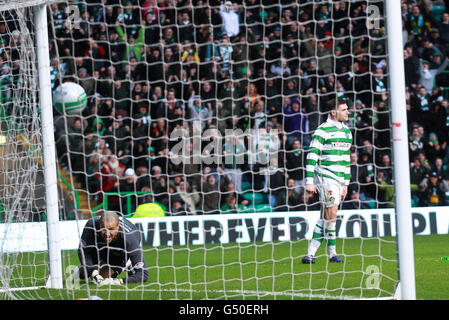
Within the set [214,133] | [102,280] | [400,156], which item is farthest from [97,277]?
[214,133]

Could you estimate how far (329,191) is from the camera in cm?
845

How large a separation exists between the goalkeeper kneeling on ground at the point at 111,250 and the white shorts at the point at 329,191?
2.17m

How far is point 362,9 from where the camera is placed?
13.8 meters

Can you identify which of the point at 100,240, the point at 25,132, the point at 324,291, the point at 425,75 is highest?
the point at 425,75

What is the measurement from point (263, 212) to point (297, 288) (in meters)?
5.59

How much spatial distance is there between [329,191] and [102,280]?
8.69ft

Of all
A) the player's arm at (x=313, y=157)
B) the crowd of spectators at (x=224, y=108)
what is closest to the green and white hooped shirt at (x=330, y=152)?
the player's arm at (x=313, y=157)

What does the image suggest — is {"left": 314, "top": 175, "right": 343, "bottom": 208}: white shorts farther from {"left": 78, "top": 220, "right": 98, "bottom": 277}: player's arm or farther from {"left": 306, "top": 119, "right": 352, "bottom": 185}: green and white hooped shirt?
{"left": 78, "top": 220, "right": 98, "bottom": 277}: player's arm

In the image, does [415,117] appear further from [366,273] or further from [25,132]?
[25,132]

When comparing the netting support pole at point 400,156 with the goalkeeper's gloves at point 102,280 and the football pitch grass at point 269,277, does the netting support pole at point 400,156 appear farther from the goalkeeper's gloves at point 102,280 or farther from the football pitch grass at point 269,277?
the goalkeeper's gloves at point 102,280

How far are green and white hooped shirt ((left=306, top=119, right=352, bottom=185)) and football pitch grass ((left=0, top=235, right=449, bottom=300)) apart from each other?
0.92 m

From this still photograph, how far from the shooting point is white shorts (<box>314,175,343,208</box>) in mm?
8445
